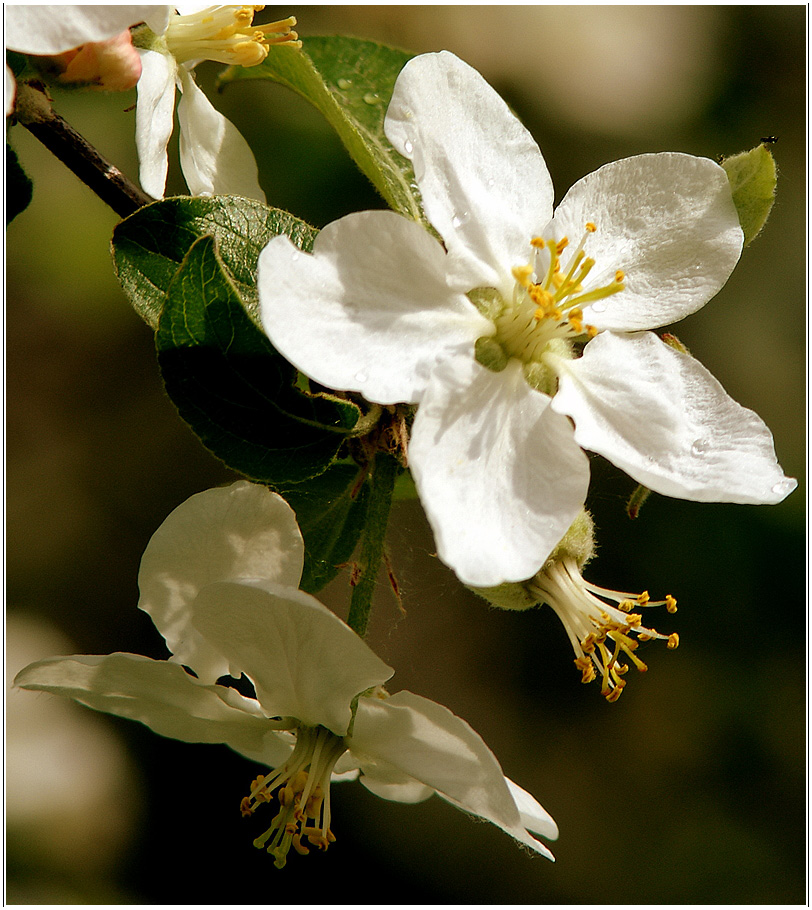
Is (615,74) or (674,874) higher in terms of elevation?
(615,74)

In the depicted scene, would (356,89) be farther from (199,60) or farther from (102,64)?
(102,64)

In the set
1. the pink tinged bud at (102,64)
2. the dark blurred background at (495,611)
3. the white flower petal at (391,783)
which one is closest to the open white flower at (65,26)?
the pink tinged bud at (102,64)

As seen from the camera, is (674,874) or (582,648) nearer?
(582,648)

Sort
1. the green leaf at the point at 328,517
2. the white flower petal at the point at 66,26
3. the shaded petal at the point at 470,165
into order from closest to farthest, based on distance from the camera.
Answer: the white flower petal at the point at 66,26 → the shaded petal at the point at 470,165 → the green leaf at the point at 328,517

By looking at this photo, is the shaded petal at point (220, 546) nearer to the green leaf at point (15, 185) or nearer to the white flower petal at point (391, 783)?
the white flower petal at point (391, 783)

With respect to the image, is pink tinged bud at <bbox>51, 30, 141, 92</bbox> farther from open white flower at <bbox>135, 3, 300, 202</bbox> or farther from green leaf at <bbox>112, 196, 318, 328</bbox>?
green leaf at <bbox>112, 196, 318, 328</bbox>

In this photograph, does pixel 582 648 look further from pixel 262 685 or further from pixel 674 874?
pixel 674 874

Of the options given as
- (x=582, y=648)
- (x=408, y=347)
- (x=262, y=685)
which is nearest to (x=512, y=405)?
(x=408, y=347)
